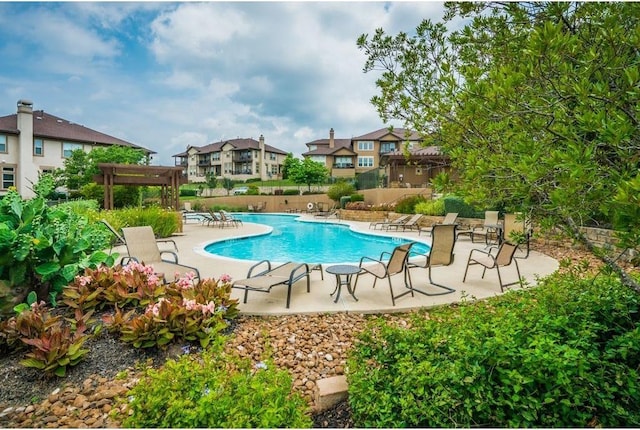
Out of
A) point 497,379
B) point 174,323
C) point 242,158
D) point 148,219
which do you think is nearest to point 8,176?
point 148,219

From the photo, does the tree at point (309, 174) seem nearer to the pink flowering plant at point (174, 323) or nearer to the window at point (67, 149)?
the window at point (67, 149)

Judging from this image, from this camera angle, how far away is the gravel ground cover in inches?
105

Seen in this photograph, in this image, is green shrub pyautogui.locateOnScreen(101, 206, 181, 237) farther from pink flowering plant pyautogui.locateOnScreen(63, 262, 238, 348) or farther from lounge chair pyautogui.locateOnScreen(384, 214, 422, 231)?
lounge chair pyautogui.locateOnScreen(384, 214, 422, 231)

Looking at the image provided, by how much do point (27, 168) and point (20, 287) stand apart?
35.6 metres

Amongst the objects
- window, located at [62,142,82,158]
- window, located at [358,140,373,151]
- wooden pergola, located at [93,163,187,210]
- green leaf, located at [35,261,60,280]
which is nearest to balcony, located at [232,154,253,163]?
window, located at [358,140,373,151]

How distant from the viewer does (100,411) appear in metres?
2.73

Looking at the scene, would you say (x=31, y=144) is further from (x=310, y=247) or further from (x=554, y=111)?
(x=554, y=111)

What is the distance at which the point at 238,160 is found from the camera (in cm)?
6131

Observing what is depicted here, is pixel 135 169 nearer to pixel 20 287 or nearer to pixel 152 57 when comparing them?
pixel 152 57

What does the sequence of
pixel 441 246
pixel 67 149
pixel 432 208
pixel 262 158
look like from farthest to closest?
pixel 262 158
pixel 67 149
pixel 432 208
pixel 441 246

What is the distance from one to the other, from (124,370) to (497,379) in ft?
10.6

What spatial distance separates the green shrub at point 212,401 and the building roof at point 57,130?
3814 centimetres

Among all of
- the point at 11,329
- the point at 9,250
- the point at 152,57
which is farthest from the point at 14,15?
the point at 11,329

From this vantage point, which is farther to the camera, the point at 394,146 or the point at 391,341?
the point at 394,146
